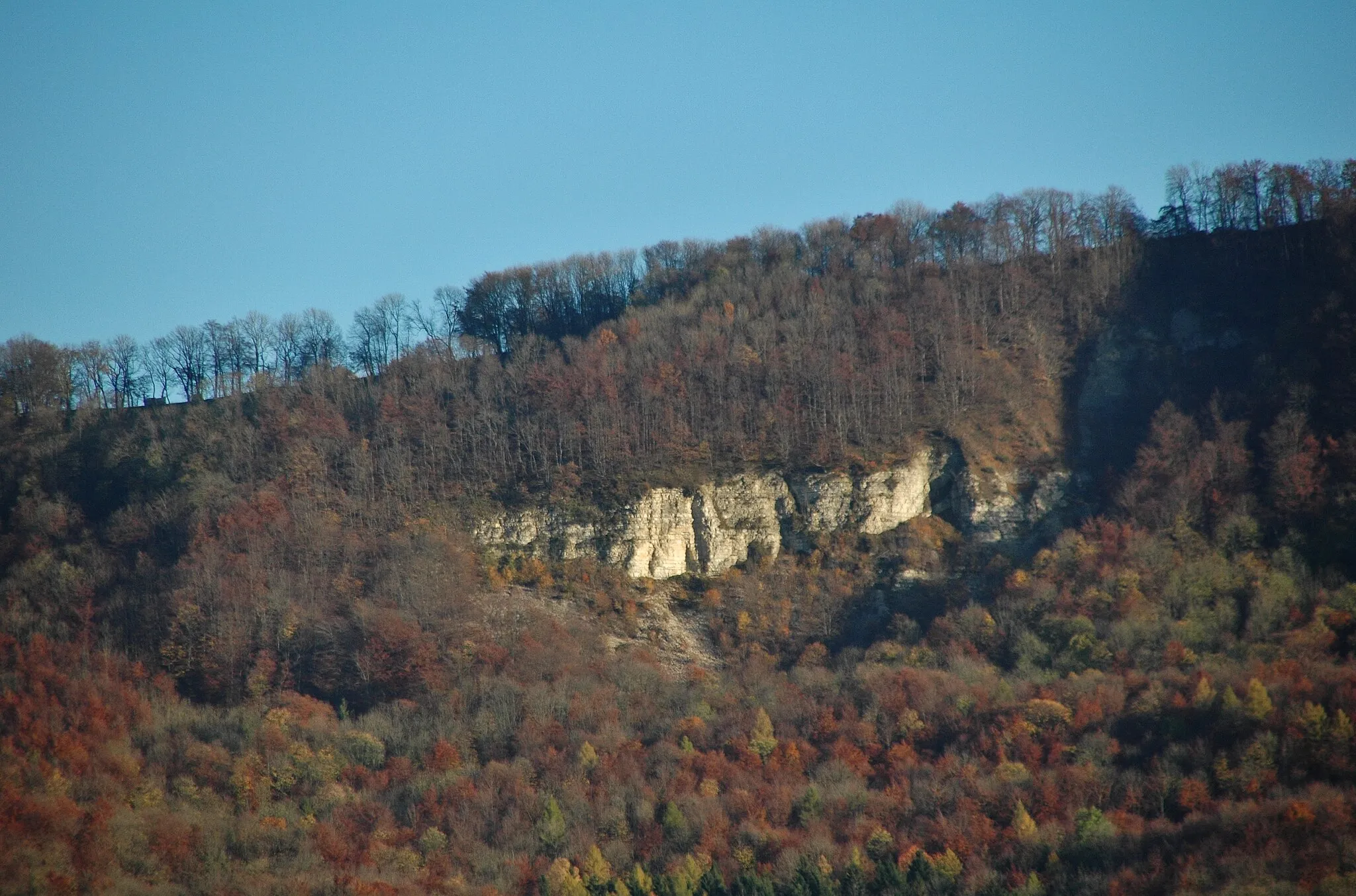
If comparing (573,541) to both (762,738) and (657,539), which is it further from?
(762,738)

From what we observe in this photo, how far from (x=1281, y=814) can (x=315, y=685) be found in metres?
53.3

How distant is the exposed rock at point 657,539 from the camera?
A: 263 feet

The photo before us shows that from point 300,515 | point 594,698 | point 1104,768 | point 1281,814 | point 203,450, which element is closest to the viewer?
point 1281,814

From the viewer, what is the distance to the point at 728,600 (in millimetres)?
78750

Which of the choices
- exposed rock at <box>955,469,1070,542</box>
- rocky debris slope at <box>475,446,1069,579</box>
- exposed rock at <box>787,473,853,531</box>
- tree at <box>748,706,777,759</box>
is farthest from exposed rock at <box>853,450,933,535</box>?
tree at <box>748,706,777,759</box>

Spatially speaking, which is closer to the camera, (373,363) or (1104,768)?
(1104,768)

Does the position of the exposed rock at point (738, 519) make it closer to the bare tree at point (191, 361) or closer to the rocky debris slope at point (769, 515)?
the rocky debris slope at point (769, 515)

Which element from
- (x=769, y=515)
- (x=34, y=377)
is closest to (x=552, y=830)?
(x=769, y=515)

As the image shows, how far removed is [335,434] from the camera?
91312 millimetres

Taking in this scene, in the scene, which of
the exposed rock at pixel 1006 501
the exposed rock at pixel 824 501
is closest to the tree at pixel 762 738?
the exposed rock at pixel 824 501

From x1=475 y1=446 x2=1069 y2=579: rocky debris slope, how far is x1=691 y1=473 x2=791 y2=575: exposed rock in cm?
7

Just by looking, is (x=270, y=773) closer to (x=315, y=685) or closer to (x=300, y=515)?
(x=315, y=685)

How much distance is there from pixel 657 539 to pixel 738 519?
6.00 meters

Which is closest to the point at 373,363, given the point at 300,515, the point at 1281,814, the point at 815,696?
the point at 300,515
